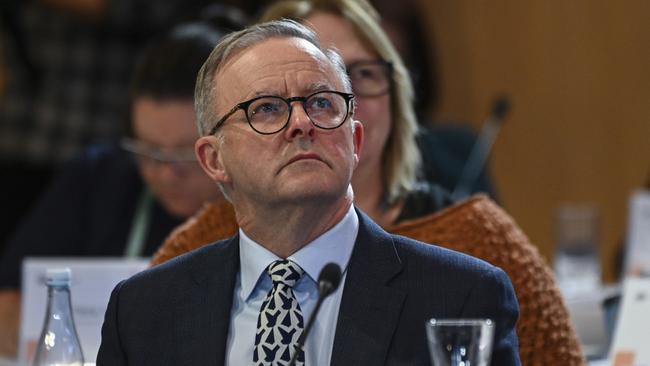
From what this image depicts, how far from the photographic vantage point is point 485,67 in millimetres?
5934

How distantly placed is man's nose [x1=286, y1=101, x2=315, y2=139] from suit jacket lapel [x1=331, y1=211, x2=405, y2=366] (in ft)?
0.73

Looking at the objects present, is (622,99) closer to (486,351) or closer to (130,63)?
(130,63)

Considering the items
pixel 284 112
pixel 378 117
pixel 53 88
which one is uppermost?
pixel 53 88

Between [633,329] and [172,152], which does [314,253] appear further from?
[172,152]

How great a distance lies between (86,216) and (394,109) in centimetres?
130

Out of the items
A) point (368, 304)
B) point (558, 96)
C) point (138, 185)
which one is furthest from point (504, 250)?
point (558, 96)

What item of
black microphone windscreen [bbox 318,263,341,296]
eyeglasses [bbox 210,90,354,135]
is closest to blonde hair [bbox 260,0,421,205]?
eyeglasses [bbox 210,90,354,135]

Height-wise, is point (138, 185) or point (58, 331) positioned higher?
point (138, 185)

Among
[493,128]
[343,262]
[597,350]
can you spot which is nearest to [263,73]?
[343,262]

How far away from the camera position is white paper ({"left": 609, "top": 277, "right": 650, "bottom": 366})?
2449 mm

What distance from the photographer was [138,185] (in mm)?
3707

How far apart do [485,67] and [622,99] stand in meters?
0.68

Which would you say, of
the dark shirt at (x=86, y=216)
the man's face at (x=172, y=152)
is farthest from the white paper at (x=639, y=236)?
the dark shirt at (x=86, y=216)

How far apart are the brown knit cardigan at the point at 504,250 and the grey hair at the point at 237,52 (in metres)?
0.53
